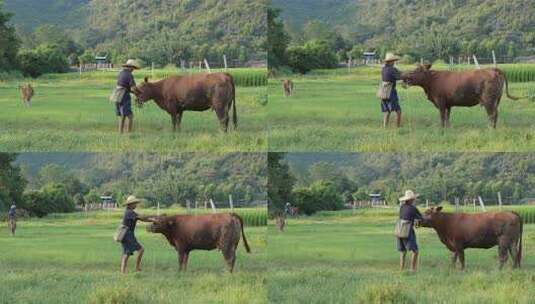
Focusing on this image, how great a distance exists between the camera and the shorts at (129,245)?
49.3ft

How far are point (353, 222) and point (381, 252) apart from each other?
609mm

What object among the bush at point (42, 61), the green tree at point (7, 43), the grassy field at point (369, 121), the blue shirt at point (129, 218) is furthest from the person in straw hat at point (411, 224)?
the green tree at point (7, 43)

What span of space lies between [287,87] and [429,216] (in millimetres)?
2485

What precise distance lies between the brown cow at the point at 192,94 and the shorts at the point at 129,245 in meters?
1.46

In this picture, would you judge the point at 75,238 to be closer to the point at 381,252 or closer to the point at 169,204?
the point at 169,204

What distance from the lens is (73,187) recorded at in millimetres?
15789

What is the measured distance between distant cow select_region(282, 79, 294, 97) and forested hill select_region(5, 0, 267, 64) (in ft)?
1.43

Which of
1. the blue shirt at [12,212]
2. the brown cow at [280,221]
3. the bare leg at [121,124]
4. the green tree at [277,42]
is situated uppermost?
the green tree at [277,42]

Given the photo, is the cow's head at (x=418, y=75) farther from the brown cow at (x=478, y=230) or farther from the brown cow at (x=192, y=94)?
the brown cow at (x=192, y=94)

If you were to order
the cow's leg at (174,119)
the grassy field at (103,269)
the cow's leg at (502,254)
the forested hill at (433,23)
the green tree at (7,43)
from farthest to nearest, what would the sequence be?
the green tree at (7,43) < the forested hill at (433,23) < the cow's leg at (174,119) < the cow's leg at (502,254) < the grassy field at (103,269)

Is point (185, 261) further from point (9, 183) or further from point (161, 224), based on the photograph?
point (9, 183)

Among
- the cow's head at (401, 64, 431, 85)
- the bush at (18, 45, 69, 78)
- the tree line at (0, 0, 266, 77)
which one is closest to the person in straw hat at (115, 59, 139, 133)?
the tree line at (0, 0, 266, 77)

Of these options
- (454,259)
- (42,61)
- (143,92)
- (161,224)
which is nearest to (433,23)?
(454,259)

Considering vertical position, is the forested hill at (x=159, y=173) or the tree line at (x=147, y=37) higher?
the tree line at (x=147, y=37)
